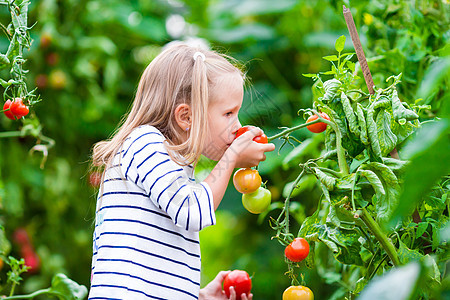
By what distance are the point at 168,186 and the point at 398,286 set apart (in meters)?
0.59

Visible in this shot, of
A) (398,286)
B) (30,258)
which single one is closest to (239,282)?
(398,286)

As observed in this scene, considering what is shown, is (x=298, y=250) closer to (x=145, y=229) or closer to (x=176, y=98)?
(x=145, y=229)

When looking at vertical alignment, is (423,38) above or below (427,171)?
above

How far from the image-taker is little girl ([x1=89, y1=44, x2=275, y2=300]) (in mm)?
908

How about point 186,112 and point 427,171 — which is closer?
point 427,171

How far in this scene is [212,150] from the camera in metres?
1.04

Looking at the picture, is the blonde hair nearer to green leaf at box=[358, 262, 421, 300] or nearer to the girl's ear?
the girl's ear

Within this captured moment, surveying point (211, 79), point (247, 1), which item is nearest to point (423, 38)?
point (211, 79)

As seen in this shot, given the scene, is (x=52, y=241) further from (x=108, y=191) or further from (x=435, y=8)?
(x=435, y=8)

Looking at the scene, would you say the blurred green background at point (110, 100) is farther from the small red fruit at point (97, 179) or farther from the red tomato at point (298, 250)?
the red tomato at point (298, 250)

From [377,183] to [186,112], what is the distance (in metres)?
0.43

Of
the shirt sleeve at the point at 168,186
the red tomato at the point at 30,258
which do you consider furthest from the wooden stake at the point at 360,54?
the red tomato at the point at 30,258

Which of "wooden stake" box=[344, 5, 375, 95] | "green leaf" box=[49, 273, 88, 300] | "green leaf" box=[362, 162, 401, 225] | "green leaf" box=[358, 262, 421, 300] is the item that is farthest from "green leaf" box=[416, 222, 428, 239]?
"green leaf" box=[49, 273, 88, 300]

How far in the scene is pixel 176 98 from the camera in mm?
1042
